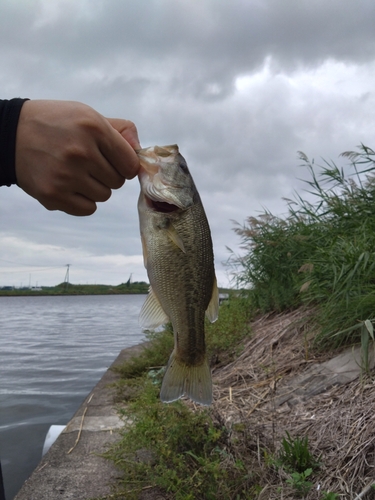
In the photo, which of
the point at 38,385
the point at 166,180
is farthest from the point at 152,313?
the point at 38,385

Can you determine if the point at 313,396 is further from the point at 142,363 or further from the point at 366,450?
the point at 142,363

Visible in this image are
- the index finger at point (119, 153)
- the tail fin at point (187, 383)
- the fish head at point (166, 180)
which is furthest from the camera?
the tail fin at point (187, 383)

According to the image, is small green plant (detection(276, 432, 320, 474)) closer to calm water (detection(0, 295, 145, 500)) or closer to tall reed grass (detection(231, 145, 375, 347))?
tall reed grass (detection(231, 145, 375, 347))

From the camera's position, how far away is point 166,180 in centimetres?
245

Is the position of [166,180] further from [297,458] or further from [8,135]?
[297,458]

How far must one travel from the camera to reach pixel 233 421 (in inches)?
156

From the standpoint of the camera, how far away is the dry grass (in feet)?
9.57

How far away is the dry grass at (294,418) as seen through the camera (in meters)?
2.92

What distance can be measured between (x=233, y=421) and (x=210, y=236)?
2102 millimetres

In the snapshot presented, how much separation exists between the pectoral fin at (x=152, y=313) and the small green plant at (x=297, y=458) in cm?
115

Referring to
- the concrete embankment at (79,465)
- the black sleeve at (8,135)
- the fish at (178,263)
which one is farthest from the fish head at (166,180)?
the concrete embankment at (79,465)

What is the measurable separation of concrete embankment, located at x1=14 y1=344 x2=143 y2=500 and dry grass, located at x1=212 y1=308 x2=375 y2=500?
3.37ft

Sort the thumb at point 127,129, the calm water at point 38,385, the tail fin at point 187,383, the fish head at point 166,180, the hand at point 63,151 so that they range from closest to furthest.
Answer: the hand at point 63,151
the thumb at point 127,129
the fish head at point 166,180
the tail fin at point 187,383
the calm water at point 38,385

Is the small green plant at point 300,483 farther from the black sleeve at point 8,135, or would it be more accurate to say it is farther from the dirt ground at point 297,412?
the black sleeve at point 8,135
